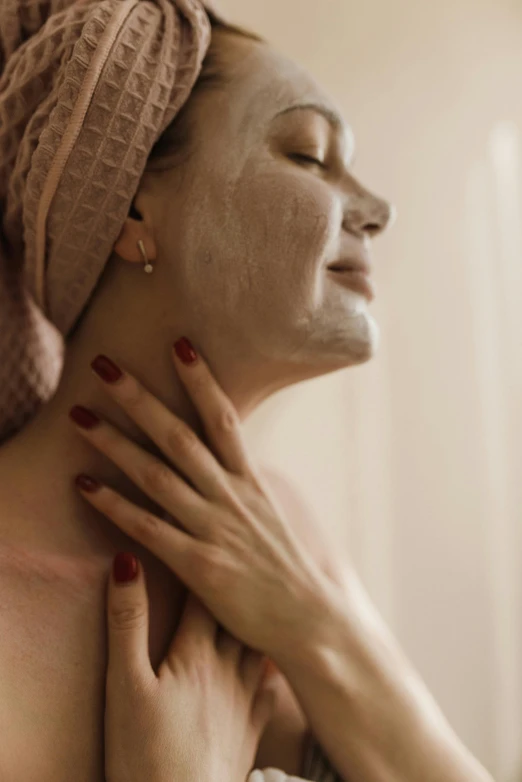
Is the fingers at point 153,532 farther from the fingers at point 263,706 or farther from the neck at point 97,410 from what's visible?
the fingers at point 263,706

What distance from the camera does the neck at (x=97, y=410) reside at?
2.55 feet

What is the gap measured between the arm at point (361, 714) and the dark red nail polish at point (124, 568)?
0.18 meters

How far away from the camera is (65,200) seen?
0.80 metres

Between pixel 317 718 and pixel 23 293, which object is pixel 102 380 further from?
pixel 317 718

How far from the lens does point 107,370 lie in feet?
2.61

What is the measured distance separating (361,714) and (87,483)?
0.37 m

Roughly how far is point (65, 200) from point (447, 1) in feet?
4.13

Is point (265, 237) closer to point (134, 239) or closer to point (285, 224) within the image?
point (285, 224)

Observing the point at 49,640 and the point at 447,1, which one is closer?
the point at 49,640

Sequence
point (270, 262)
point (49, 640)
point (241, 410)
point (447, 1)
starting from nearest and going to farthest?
point (49, 640)
point (270, 262)
point (241, 410)
point (447, 1)

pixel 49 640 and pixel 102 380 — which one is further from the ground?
pixel 102 380

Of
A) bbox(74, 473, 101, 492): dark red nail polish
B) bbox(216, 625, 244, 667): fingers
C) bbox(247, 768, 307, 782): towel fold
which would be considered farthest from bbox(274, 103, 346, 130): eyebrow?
bbox(247, 768, 307, 782): towel fold

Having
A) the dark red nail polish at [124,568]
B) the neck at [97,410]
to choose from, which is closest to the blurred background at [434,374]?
the neck at [97,410]

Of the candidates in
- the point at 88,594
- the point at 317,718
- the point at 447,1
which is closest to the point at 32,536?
the point at 88,594
